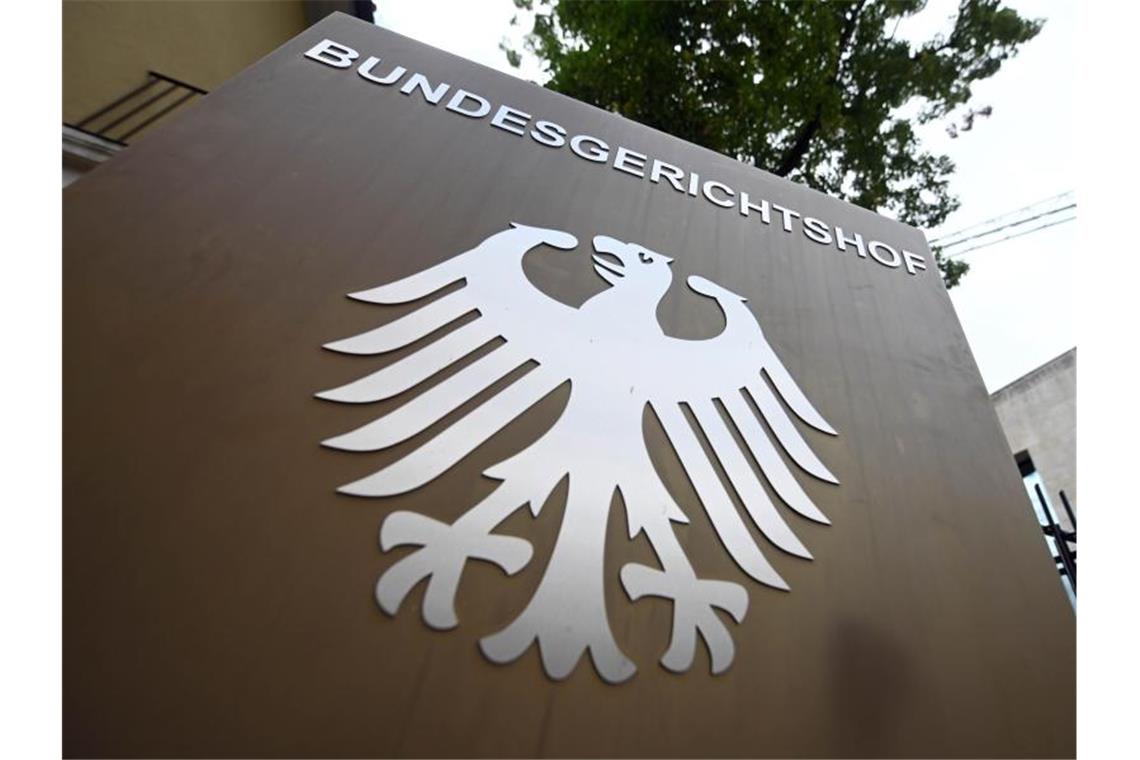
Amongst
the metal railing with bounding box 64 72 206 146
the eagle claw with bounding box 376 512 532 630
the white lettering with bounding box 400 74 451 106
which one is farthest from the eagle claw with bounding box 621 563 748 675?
the metal railing with bounding box 64 72 206 146

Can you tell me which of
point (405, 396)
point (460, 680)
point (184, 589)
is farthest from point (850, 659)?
point (184, 589)

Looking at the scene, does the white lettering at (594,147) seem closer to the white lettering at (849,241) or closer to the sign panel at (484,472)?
the sign panel at (484,472)

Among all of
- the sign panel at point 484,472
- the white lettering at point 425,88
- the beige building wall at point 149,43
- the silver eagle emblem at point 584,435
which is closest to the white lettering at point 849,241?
the sign panel at point 484,472

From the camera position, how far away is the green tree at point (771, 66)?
6742 mm

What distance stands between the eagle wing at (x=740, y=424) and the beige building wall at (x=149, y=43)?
450cm

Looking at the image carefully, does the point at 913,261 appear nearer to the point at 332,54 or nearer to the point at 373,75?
the point at 373,75

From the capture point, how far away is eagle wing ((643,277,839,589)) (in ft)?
7.79

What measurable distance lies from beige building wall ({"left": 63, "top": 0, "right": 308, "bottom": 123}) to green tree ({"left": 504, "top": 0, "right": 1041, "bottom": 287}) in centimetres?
325

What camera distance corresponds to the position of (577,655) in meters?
1.89

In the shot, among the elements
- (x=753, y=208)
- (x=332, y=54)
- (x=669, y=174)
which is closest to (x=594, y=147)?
(x=669, y=174)

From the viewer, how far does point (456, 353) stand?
2.38 meters

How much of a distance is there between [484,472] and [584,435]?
0.44 meters

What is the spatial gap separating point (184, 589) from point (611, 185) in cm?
272

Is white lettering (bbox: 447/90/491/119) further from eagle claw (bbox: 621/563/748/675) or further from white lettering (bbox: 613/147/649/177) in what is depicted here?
eagle claw (bbox: 621/563/748/675)
